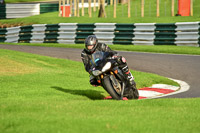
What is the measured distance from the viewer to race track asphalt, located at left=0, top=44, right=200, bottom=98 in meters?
13.3

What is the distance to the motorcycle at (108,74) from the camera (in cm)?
912

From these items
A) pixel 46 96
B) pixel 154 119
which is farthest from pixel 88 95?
pixel 154 119

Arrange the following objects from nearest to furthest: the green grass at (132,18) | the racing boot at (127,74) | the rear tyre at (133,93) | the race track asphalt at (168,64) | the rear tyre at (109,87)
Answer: the rear tyre at (109,87), the racing boot at (127,74), the rear tyre at (133,93), the race track asphalt at (168,64), the green grass at (132,18)

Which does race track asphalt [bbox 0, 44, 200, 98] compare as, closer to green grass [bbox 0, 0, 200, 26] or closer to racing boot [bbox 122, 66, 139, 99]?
racing boot [bbox 122, 66, 139, 99]

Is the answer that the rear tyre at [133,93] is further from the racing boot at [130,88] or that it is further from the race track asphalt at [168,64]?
the race track asphalt at [168,64]

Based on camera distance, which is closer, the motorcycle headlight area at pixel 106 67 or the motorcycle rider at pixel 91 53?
the motorcycle headlight area at pixel 106 67

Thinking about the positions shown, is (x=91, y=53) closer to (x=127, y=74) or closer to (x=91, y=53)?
Answer: (x=91, y=53)

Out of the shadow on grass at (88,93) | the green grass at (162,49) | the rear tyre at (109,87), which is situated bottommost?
the shadow on grass at (88,93)

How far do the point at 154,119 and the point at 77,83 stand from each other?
5242 millimetres

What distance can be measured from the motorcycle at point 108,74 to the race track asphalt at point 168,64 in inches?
86.1

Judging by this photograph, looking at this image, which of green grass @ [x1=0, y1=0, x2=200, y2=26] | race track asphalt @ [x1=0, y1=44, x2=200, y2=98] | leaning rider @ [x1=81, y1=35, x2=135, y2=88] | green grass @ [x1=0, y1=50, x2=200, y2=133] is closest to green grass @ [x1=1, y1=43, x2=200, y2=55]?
race track asphalt @ [x1=0, y1=44, x2=200, y2=98]

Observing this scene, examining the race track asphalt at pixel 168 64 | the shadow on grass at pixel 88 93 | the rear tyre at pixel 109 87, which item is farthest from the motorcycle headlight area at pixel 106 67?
the race track asphalt at pixel 168 64

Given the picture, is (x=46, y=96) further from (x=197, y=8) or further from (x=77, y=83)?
(x=197, y=8)

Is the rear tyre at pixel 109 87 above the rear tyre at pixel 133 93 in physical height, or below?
above
